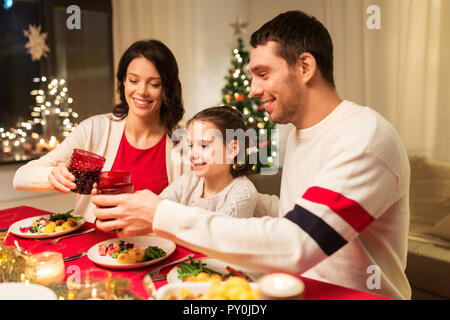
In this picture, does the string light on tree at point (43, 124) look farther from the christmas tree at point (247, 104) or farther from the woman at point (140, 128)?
the christmas tree at point (247, 104)

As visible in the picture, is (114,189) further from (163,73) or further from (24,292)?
(163,73)

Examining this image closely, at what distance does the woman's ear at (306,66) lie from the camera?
4.84 feet

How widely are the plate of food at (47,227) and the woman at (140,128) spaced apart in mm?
416

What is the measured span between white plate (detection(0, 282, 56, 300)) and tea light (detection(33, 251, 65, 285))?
0.06m

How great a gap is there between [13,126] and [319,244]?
365cm

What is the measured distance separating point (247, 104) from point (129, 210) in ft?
13.0

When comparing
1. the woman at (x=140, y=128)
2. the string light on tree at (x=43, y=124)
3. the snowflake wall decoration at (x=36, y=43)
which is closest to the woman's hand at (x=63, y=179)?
the woman at (x=140, y=128)

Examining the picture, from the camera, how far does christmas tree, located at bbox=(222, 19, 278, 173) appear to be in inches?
198

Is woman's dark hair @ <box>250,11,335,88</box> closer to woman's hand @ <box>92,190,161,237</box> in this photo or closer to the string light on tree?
woman's hand @ <box>92,190,161,237</box>

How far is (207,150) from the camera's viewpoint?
2027 millimetres

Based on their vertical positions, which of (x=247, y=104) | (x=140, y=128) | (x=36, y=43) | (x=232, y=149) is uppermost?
(x=36, y=43)

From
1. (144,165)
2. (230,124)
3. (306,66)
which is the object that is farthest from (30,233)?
(306,66)

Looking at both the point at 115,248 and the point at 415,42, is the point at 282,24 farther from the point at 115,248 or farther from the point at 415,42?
the point at 415,42

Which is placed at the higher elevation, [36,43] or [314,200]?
[36,43]
